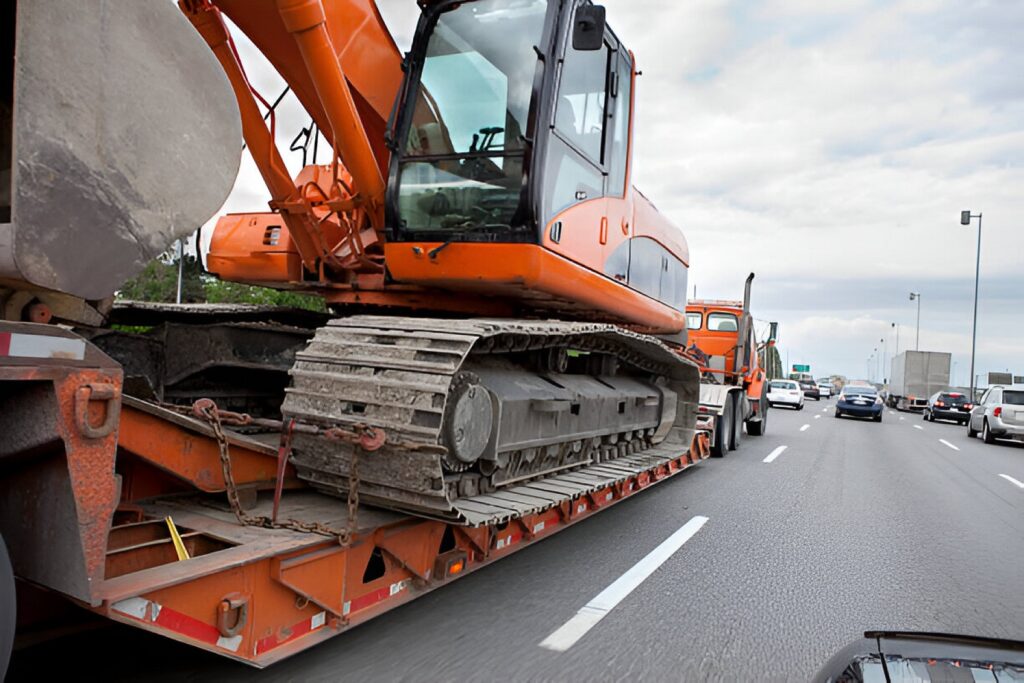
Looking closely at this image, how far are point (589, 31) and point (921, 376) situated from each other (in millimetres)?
42104

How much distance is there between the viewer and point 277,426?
3.62m

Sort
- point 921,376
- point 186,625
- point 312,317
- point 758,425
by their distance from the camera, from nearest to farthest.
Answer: point 186,625
point 312,317
point 758,425
point 921,376

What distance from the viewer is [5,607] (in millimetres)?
2180

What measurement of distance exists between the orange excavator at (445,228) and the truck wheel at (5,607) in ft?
5.38

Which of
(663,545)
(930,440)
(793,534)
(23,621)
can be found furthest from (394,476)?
(930,440)

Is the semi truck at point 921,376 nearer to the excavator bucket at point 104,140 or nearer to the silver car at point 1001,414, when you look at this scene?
the silver car at point 1001,414

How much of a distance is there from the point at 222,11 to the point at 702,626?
14.6 ft

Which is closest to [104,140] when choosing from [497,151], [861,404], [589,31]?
[497,151]

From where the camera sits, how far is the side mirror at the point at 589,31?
4.57m

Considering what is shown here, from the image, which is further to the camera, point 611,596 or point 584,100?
point 584,100

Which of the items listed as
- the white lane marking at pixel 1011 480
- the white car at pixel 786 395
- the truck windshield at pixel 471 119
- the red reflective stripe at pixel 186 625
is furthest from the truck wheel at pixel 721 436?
the white car at pixel 786 395

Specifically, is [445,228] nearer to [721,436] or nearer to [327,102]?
[327,102]

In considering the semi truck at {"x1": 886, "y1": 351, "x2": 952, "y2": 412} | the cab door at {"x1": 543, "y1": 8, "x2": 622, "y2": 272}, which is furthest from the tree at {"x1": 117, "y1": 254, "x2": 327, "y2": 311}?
the semi truck at {"x1": 886, "y1": 351, "x2": 952, "y2": 412}

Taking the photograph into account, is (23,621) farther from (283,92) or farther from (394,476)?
(283,92)
